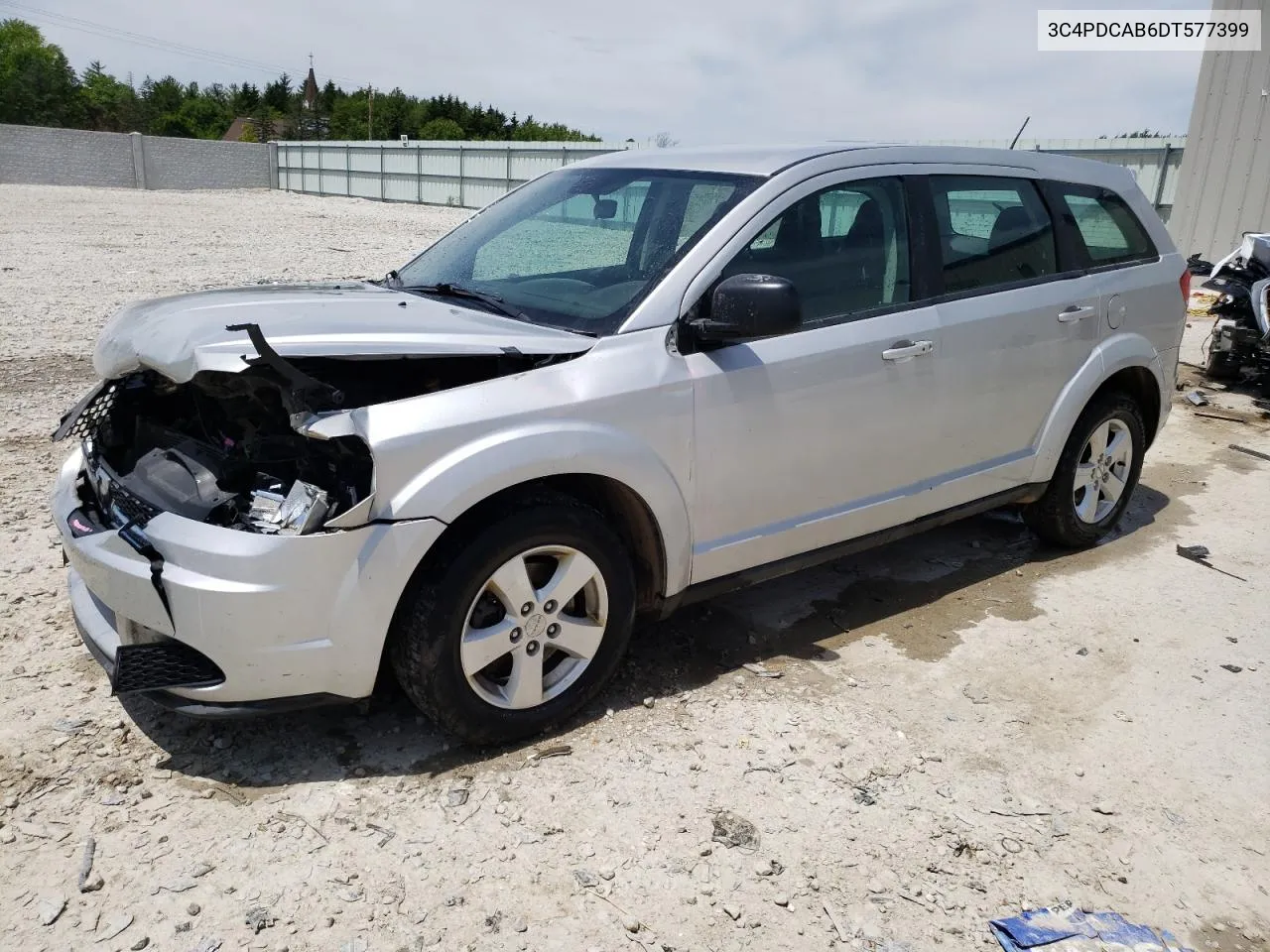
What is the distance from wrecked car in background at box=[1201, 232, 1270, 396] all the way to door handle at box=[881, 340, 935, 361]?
5.89 metres

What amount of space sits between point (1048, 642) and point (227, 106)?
94.1m

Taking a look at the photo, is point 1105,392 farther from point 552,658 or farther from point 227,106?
point 227,106

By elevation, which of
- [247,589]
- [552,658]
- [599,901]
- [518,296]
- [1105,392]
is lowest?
[599,901]

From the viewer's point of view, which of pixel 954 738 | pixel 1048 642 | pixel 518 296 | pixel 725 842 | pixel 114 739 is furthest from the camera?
pixel 1048 642

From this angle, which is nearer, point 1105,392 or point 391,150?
point 1105,392

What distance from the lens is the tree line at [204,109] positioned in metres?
69.7

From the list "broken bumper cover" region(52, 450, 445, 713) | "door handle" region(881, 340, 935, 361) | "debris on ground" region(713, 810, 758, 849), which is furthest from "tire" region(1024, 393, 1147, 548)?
"broken bumper cover" region(52, 450, 445, 713)

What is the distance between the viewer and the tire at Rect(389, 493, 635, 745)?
2.88 meters

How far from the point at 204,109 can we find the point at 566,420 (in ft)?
292

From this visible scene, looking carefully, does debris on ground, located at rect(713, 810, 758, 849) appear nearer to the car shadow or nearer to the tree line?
the car shadow

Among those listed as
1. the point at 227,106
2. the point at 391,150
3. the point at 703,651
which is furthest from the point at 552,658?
the point at 227,106

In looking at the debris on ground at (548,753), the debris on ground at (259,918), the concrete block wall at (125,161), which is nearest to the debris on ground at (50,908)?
the debris on ground at (259,918)

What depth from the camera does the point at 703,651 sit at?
12.7 ft

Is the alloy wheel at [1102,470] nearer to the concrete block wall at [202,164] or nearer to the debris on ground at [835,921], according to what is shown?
the debris on ground at [835,921]
